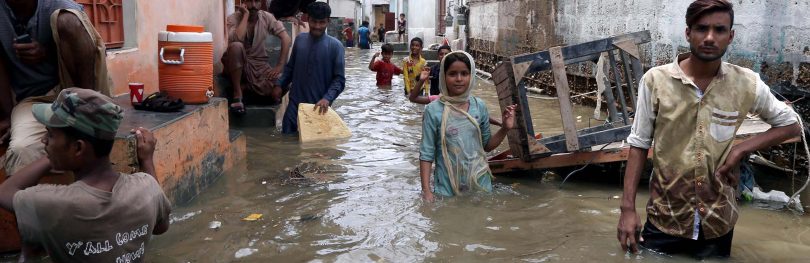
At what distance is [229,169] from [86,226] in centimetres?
344

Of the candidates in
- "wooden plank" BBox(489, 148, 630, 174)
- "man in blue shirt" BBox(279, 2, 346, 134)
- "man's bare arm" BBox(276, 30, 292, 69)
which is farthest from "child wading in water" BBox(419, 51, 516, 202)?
"man's bare arm" BBox(276, 30, 292, 69)

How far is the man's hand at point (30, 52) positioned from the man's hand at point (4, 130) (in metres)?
0.33

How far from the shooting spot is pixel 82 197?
227 centimetres

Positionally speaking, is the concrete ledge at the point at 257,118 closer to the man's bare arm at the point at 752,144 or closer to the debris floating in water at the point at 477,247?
the debris floating in water at the point at 477,247

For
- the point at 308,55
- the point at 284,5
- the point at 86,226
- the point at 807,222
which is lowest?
the point at 807,222

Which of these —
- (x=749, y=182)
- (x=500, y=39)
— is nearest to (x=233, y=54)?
(x=749, y=182)

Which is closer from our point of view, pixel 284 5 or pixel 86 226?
pixel 86 226

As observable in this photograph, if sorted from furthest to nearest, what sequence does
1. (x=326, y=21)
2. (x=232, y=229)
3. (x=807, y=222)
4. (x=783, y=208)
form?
(x=326, y=21)
(x=783, y=208)
(x=807, y=222)
(x=232, y=229)

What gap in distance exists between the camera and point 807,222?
4.50 metres

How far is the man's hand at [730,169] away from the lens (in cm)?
302

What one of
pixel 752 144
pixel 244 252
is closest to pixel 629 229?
pixel 752 144

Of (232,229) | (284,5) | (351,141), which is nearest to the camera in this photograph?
(232,229)

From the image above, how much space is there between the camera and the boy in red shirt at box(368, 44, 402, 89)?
12.1 metres

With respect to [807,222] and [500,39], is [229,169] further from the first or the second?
[500,39]
